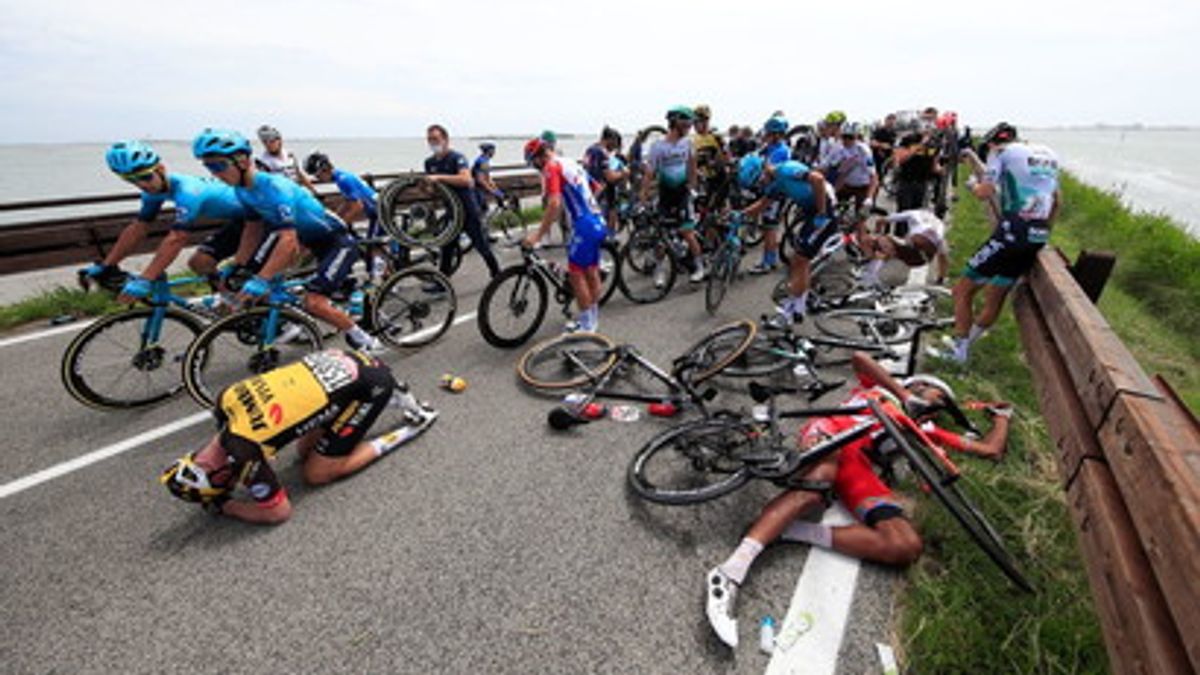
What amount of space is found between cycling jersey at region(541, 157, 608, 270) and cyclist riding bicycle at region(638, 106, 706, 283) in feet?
6.61

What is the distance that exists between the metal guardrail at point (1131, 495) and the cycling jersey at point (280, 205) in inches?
222

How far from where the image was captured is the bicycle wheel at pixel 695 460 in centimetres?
313

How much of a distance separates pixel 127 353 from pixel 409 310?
2466 millimetres

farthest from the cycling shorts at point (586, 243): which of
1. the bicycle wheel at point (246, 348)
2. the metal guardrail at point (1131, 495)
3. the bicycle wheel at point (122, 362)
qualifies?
the metal guardrail at point (1131, 495)

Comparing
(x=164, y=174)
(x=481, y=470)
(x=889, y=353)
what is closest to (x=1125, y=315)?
(x=889, y=353)

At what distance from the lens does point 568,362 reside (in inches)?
192

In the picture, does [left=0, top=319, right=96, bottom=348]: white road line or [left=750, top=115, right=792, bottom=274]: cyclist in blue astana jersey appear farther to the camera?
[left=750, top=115, right=792, bottom=274]: cyclist in blue astana jersey

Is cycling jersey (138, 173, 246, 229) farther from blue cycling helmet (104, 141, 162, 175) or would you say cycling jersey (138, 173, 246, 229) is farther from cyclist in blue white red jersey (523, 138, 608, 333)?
cyclist in blue white red jersey (523, 138, 608, 333)

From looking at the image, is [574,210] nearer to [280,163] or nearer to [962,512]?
[962,512]

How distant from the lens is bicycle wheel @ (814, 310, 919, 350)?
5105mm

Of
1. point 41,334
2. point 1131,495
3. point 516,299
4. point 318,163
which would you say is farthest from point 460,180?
point 1131,495

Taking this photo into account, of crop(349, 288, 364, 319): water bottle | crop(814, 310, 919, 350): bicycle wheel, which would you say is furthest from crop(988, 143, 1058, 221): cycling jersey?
crop(349, 288, 364, 319): water bottle

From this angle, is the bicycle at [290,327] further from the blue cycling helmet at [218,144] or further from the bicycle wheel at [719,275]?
the bicycle wheel at [719,275]

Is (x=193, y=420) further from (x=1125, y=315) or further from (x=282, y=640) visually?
(x=1125, y=315)
